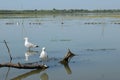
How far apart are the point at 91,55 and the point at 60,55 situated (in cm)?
167

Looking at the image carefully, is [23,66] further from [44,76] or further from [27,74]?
[44,76]

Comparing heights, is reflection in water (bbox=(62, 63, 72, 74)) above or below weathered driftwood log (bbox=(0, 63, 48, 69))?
below

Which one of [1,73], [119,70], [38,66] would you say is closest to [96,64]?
[119,70]

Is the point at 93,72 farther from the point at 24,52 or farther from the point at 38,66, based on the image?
the point at 24,52

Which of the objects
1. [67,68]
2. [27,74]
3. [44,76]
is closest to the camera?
[44,76]

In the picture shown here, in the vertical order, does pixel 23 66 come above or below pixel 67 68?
above

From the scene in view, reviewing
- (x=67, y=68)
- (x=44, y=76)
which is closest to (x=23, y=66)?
(x=44, y=76)

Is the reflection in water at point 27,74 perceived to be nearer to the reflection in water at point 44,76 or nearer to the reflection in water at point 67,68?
the reflection in water at point 44,76

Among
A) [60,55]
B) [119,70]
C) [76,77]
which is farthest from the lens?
[60,55]

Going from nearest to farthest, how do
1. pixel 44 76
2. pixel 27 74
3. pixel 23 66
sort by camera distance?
pixel 44 76 < pixel 27 74 < pixel 23 66

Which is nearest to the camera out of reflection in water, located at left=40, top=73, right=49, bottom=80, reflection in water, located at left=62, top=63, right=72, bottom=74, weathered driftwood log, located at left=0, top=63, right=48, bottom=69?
reflection in water, located at left=40, top=73, right=49, bottom=80

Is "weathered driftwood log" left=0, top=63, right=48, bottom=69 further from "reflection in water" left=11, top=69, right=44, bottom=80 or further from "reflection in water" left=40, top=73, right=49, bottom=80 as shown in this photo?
"reflection in water" left=40, top=73, right=49, bottom=80

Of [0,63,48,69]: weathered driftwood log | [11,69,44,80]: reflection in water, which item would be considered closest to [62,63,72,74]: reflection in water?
[0,63,48,69]: weathered driftwood log

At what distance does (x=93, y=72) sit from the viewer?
48.9 feet
